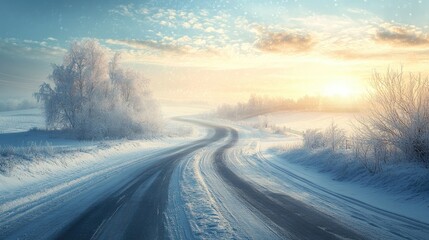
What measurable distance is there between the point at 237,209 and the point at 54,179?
810 cm

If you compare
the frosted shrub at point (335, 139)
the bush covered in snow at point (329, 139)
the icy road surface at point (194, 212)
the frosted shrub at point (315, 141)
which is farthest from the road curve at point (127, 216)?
the frosted shrub at point (315, 141)

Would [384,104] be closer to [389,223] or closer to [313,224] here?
[389,223]

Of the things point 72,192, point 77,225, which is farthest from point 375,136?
point 72,192

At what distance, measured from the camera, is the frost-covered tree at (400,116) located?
9.34 metres

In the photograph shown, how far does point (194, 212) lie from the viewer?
7.20m

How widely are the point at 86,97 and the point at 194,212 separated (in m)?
32.2

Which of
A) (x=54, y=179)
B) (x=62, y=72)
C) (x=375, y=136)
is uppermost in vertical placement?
(x=62, y=72)

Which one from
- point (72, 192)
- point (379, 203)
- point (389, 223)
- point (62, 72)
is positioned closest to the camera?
point (389, 223)

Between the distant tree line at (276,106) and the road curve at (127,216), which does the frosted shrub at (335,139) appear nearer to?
the road curve at (127,216)

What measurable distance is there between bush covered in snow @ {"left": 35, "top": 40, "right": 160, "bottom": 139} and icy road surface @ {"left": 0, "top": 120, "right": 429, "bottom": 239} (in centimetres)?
2278

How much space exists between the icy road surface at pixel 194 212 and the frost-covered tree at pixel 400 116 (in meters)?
3.06

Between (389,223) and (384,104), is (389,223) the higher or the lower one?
the lower one

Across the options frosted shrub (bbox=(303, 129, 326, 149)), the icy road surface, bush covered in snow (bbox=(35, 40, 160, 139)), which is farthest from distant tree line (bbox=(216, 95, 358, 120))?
the icy road surface

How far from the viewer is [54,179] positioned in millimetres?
11375
